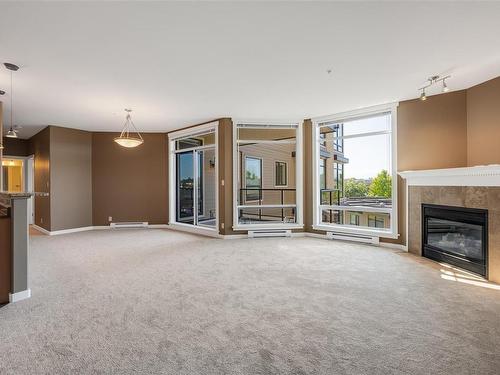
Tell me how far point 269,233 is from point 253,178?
155 cm

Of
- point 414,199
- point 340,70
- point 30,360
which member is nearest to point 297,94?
point 340,70

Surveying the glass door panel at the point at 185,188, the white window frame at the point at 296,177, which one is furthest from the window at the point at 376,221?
the glass door panel at the point at 185,188

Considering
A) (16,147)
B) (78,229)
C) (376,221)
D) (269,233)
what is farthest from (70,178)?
(376,221)

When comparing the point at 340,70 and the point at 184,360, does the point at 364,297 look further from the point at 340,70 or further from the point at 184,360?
the point at 340,70

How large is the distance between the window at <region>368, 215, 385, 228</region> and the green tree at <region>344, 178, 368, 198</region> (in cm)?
49

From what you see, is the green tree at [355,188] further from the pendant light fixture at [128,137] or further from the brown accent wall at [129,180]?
the brown accent wall at [129,180]

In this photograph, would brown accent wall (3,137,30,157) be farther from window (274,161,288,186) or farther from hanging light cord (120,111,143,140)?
window (274,161,288,186)

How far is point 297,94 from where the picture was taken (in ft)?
14.6

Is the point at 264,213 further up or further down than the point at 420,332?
further up

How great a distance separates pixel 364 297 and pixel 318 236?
3107 mm

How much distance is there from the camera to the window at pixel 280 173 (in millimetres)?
6876

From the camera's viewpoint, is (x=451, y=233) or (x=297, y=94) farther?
(x=297, y=94)

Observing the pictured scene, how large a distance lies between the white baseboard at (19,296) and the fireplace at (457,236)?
5.48 m

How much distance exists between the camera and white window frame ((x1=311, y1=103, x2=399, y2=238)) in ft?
16.2
